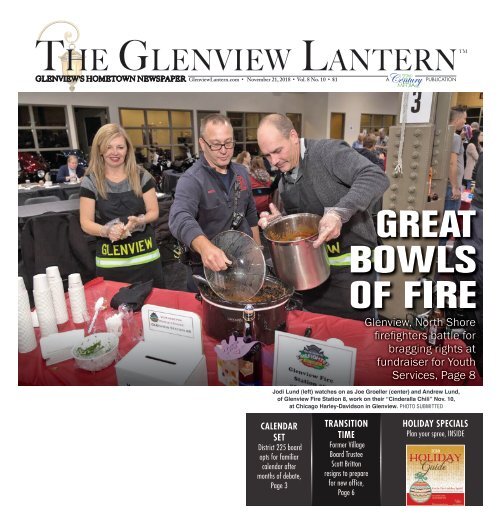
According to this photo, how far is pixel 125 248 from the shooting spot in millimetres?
1301

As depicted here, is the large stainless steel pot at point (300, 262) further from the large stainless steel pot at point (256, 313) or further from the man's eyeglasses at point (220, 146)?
the man's eyeglasses at point (220, 146)

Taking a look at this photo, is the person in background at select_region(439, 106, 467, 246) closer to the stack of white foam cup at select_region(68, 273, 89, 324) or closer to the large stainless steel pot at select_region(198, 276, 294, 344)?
the large stainless steel pot at select_region(198, 276, 294, 344)

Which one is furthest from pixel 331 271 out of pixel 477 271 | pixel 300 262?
pixel 477 271

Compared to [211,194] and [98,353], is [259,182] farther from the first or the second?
[98,353]

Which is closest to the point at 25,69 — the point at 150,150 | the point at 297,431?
the point at 150,150

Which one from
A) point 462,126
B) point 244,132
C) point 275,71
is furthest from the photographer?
point 462,126

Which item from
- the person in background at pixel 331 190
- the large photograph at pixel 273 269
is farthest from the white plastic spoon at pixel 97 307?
the person in background at pixel 331 190

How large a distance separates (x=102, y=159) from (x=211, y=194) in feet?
1.36

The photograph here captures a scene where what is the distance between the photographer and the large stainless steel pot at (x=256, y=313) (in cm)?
85

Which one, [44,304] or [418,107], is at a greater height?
[418,107]

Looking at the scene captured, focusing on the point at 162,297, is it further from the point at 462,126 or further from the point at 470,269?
the point at 462,126

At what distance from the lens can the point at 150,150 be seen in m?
1.30

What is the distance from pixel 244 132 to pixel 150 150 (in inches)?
18.4

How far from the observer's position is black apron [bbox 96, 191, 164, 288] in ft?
4.17
